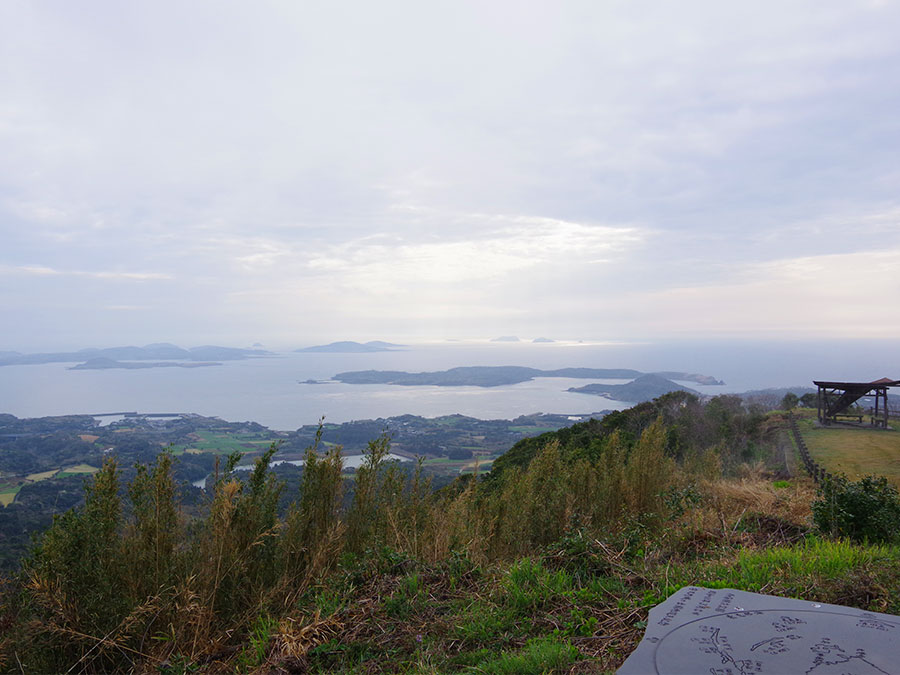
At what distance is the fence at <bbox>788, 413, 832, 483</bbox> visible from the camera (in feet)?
22.6

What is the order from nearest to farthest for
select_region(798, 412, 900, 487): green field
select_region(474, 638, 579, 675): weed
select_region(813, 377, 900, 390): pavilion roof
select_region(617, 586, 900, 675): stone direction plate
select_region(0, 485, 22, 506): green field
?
select_region(617, 586, 900, 675): stone direction plate
select_region(474, 638, 579, 675): weed
select_region(798, 412, 900, 487): green field
select_region(0, 485, 22, 506): green field
select_region(813, 377, 900, 390): pavilion roof

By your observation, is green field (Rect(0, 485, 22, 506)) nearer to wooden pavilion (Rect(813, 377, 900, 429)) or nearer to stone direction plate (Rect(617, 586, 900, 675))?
stone direction plate (Rect(617, 586, 900, 675))

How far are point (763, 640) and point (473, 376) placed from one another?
156 feet

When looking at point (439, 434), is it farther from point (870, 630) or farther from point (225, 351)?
point (225, 351)

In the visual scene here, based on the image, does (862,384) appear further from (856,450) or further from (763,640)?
(763,640)

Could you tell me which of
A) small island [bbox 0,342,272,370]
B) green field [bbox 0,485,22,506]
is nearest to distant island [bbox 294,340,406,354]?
small island [bbox 0,342,272,370]

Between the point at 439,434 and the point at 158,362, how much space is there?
6414cm

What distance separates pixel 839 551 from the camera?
3256mm

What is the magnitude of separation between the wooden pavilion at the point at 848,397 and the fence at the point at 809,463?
98 cm

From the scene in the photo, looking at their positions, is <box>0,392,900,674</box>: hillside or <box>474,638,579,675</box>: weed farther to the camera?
<box>0,392,900,674</box>: hillside

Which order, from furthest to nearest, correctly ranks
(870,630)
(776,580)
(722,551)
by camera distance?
(722,551)
(776,580)
(870,630)

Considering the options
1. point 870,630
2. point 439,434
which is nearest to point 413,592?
point 870,630

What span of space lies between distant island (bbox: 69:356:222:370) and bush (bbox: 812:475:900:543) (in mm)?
76437

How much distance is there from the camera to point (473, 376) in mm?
49375
